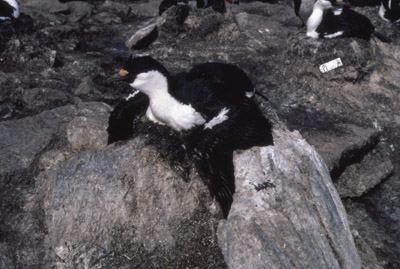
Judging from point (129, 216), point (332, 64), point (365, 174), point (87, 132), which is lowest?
point (365, 174)

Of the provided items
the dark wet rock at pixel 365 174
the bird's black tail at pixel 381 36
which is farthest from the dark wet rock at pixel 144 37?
the dark wet rock at pixel 365 174

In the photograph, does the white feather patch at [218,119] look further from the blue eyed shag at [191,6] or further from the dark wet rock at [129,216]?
the blue eyed shag at [191,6]

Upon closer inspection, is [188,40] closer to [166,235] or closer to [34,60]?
[34,60]

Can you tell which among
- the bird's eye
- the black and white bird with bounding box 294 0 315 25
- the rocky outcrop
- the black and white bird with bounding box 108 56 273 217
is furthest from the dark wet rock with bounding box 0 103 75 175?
the black and white bird with bounding box 294 0 315 25

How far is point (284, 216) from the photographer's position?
11.3 feet

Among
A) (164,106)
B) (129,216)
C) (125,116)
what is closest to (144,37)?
(125,116)

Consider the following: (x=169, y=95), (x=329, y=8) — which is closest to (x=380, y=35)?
(x=329, y=8)

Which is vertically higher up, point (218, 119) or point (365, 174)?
point (218, 119)

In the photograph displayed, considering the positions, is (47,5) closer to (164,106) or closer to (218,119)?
(164,106)

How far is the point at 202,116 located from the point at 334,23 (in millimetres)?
4082

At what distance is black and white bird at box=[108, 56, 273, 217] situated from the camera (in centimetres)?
349

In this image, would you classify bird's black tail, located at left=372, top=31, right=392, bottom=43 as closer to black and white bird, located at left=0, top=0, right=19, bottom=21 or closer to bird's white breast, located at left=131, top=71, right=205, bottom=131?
bird's white breast, located at left=131, top=71, right=205, bottom=131

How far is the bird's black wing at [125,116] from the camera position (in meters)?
3.98

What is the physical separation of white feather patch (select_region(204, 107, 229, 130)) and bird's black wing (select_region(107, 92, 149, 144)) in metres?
0.80
